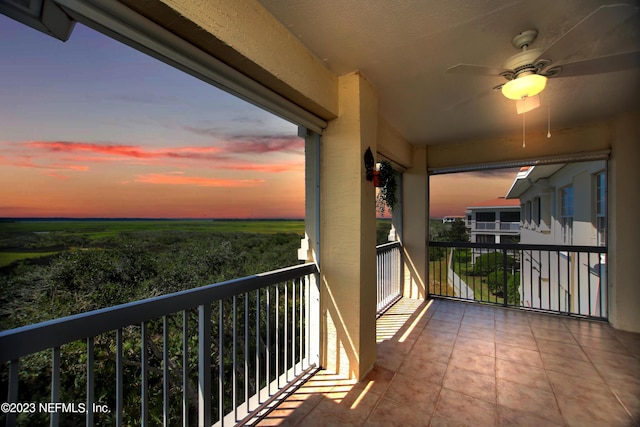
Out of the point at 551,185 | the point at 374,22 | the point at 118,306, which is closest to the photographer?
the point at 118,306

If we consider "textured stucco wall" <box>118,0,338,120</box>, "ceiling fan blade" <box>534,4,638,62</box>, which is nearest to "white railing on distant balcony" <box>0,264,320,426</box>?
"textured stucco wall" <box>118,0,338,120</box>

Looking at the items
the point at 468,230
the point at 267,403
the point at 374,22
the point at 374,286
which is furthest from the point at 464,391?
the point at 468,230

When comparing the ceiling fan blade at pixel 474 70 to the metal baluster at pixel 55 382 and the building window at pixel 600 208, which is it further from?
the building window at pixel 600 208

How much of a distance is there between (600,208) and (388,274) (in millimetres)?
3045

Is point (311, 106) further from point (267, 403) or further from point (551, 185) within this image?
point (551, 185)

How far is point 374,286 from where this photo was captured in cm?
247

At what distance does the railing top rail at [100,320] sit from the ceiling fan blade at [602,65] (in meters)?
2.58

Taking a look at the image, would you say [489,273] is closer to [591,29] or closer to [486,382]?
[486,382]

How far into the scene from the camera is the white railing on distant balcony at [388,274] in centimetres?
384

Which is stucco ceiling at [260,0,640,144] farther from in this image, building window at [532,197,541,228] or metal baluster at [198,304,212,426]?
building window at [532,197,541,228]

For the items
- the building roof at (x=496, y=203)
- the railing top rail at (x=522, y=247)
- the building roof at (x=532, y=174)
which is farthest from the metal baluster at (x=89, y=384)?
the building roof at (x=532, y=174)

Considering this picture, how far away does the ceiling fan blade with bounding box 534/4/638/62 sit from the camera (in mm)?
1515

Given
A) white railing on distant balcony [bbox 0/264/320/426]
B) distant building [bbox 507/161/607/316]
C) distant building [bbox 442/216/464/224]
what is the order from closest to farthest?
white railing on distant balcony [bbox 0/264/320/426], distant building [bbox 507/161/607/316], distant building [bbox 442/216/464/224]

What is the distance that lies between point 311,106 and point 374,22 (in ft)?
2.18
